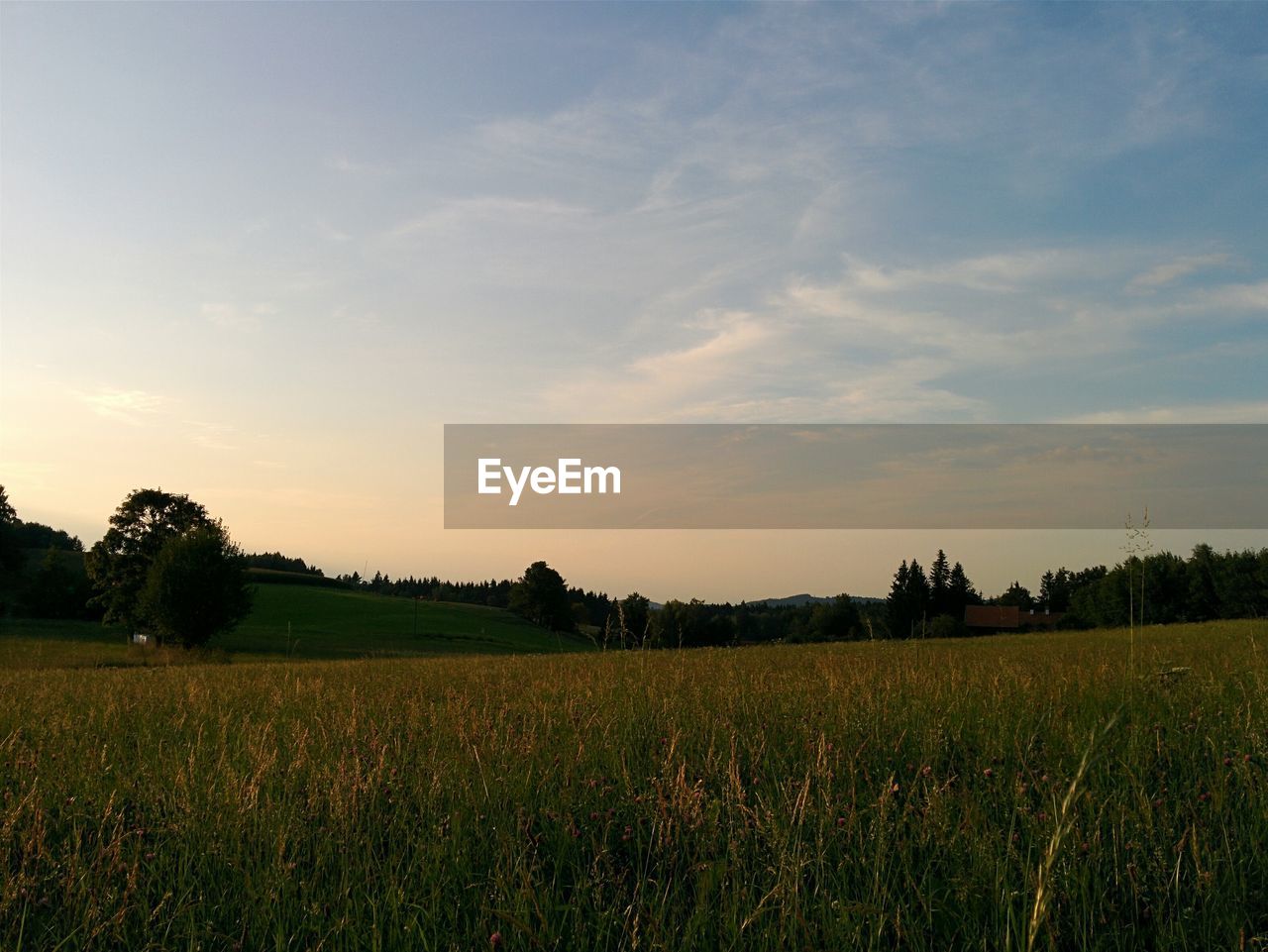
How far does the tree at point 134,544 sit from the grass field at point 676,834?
48344 mm

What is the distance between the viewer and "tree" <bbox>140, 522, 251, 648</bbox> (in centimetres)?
4388

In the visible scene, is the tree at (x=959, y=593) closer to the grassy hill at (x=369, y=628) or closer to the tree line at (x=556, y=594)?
the tree line at (x=556, y=594)

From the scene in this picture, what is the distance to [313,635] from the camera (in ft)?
192

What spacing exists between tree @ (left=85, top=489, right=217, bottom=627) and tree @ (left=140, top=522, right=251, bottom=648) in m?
2.11

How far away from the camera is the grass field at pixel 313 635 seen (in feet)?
128

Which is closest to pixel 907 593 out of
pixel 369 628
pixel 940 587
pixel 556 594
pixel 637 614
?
pixel 940 587

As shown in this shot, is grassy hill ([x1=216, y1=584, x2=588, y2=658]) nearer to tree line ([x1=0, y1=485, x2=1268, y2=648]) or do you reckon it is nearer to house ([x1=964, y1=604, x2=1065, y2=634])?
tree line ([x1=0, y1=485, x2=1268, y2=648])

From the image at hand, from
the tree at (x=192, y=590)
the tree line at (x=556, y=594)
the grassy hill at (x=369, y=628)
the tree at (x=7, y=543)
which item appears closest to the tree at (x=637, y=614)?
the tree line at (x=556, y=594)

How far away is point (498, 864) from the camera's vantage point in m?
3.04

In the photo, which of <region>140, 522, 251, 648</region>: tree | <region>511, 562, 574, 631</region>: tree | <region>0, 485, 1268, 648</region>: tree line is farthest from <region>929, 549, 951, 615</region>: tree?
<region>140, 522, 251, 648</region>: tree

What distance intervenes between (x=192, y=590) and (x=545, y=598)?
152 ft

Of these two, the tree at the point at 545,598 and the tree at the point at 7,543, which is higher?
the tree at the point at 7,543

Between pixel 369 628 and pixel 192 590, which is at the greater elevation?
pixel 192 590

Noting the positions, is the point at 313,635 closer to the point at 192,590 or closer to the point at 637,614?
the point at 192,590
